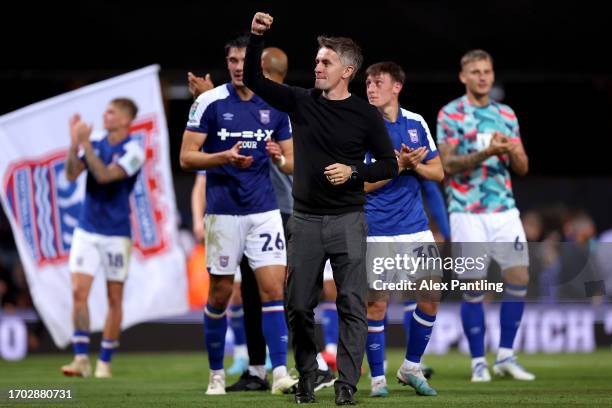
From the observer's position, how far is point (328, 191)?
7332 millimetres

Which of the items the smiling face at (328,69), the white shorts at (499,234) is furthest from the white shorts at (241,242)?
the white shorts at (499,234)

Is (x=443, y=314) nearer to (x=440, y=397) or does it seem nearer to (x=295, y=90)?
(x=440, y=397)

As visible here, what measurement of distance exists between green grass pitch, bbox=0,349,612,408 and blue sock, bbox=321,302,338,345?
0.58 meters

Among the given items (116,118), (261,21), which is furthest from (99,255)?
(261,21)

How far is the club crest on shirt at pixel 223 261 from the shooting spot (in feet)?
27.8

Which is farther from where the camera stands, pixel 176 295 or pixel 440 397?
pixel 176 295

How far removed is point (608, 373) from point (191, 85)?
13.9ft

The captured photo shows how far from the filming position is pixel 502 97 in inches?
676

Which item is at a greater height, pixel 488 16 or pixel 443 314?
pixel 488 16

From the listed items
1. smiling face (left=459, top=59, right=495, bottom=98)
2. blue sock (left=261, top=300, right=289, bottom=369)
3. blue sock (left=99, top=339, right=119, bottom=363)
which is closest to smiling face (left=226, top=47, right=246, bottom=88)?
blue sock (left=261, top=300, right=289, bottom=369)

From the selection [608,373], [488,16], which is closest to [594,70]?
[488,16]

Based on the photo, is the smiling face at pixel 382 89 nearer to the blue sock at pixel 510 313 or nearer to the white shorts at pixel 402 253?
the white shorts at pixel 402 253

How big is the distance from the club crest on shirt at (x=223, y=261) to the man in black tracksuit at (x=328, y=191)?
114 centimetres

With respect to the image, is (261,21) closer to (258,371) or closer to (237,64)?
(237,64)
